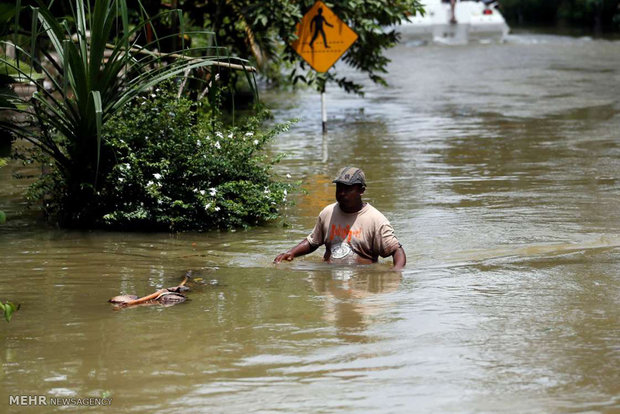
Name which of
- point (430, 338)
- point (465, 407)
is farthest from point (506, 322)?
point (465, 407)

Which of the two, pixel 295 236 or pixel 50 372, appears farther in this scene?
pixel 295 236

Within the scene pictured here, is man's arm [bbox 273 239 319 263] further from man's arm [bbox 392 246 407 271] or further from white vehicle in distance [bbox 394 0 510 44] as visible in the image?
white vehicle in distance [bbox 394 0 510 44]

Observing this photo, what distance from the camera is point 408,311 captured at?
7.21m

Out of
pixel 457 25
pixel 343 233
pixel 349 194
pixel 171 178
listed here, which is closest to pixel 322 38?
pixel 171 178

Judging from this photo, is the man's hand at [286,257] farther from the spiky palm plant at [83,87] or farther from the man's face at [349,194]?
the spiky palm plant at [83,87]

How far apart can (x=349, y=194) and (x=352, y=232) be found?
0.36m

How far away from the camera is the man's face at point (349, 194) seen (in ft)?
27.4

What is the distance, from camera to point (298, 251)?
343 inches

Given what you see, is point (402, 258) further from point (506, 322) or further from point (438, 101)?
point (438, 101)


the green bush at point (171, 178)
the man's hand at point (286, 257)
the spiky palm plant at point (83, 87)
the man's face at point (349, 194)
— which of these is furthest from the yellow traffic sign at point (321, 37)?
the man's face at point (349, 194)

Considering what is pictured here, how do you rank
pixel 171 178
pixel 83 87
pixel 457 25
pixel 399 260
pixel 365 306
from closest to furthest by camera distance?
1. pixel 365 306
2. pixel 399 260
3. pixel 83 87
4. pixel 171 178
5. pixel 457 25

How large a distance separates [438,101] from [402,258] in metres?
15.2

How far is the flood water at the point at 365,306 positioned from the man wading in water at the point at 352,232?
146mm

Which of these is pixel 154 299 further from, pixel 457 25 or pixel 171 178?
pixel 457 25
